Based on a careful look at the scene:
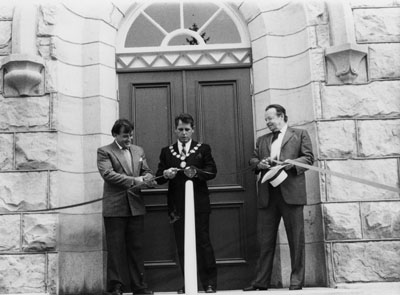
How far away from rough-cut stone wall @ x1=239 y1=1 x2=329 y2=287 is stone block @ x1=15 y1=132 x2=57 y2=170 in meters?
2.44

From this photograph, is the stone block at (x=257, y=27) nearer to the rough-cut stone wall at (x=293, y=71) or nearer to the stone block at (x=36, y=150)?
the rough-cut stone wall at (x=293, y=71)

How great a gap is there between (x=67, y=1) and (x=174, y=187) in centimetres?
270

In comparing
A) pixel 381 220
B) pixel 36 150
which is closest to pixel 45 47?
pixel 36 150

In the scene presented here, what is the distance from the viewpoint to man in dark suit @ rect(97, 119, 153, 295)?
6.35 metres

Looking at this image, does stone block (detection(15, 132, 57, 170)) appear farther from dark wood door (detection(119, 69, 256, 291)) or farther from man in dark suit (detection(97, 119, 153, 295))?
dark wood door (detection(119, 69, 256, 291))

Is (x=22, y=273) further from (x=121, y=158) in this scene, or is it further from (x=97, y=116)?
(x=97, y=116)

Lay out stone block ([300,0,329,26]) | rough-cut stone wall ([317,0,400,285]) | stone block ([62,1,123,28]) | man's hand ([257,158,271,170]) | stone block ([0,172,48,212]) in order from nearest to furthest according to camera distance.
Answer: man's hand ([257,158,271,170]) → rough-cut stone wall ([317,0,400,285]) → stone block ([0,172,48,212]) → stone block ([300,0,329,26]) → stone block ([62,1,123,28])

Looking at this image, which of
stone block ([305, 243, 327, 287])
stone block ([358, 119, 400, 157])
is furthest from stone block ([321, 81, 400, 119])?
stone block ([305, 243, 327, 287])

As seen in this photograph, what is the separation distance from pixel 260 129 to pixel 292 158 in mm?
1049

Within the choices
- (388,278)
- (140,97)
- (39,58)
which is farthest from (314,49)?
(39,58)

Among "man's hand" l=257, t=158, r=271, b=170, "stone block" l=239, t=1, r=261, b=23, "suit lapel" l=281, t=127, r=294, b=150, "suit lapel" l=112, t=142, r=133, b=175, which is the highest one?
"stone block" l=239, t=1, r=261, b=23

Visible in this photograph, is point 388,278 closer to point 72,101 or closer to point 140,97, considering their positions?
point 140,97

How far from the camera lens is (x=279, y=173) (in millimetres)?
6332

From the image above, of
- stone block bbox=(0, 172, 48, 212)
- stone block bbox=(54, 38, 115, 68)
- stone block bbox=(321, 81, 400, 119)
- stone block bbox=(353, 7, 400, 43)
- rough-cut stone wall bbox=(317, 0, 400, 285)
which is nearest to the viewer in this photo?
rough-cut stone wall bbox=(317, 0, 400, 285)
